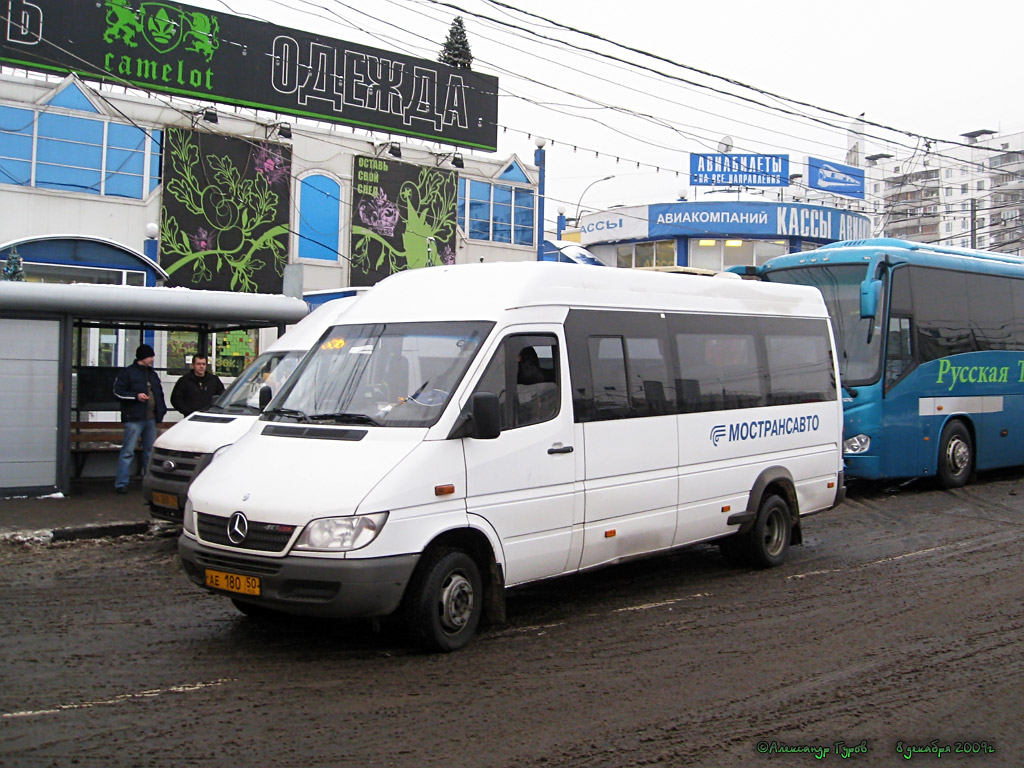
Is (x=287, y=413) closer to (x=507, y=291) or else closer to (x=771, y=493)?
(x=507, y=291)

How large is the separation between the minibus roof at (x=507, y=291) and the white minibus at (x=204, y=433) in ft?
6.78

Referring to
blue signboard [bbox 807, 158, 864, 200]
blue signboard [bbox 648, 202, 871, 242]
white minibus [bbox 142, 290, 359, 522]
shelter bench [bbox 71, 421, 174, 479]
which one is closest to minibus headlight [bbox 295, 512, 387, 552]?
white minibus [bbox 142, 290, 359, 522]

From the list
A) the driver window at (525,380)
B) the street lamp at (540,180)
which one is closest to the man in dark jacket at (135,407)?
the driver window at (525,380)

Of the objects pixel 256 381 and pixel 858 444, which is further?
pixel 858 444

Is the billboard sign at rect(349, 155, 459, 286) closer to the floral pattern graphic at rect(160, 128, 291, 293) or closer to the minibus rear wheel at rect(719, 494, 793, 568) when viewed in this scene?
the floral pattern graphic at rect(160, 128, 291, 293)

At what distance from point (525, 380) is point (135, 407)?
785 cm

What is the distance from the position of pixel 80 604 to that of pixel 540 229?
1049 inches

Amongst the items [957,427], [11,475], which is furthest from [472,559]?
[957,427]

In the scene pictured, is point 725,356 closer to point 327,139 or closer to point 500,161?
point 327,139

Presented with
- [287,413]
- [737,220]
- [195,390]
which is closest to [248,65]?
[195,390]

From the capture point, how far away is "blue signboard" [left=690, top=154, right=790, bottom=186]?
44281 mm

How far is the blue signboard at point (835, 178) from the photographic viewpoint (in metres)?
47.7

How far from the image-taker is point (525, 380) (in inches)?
269

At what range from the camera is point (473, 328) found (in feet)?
22.2
